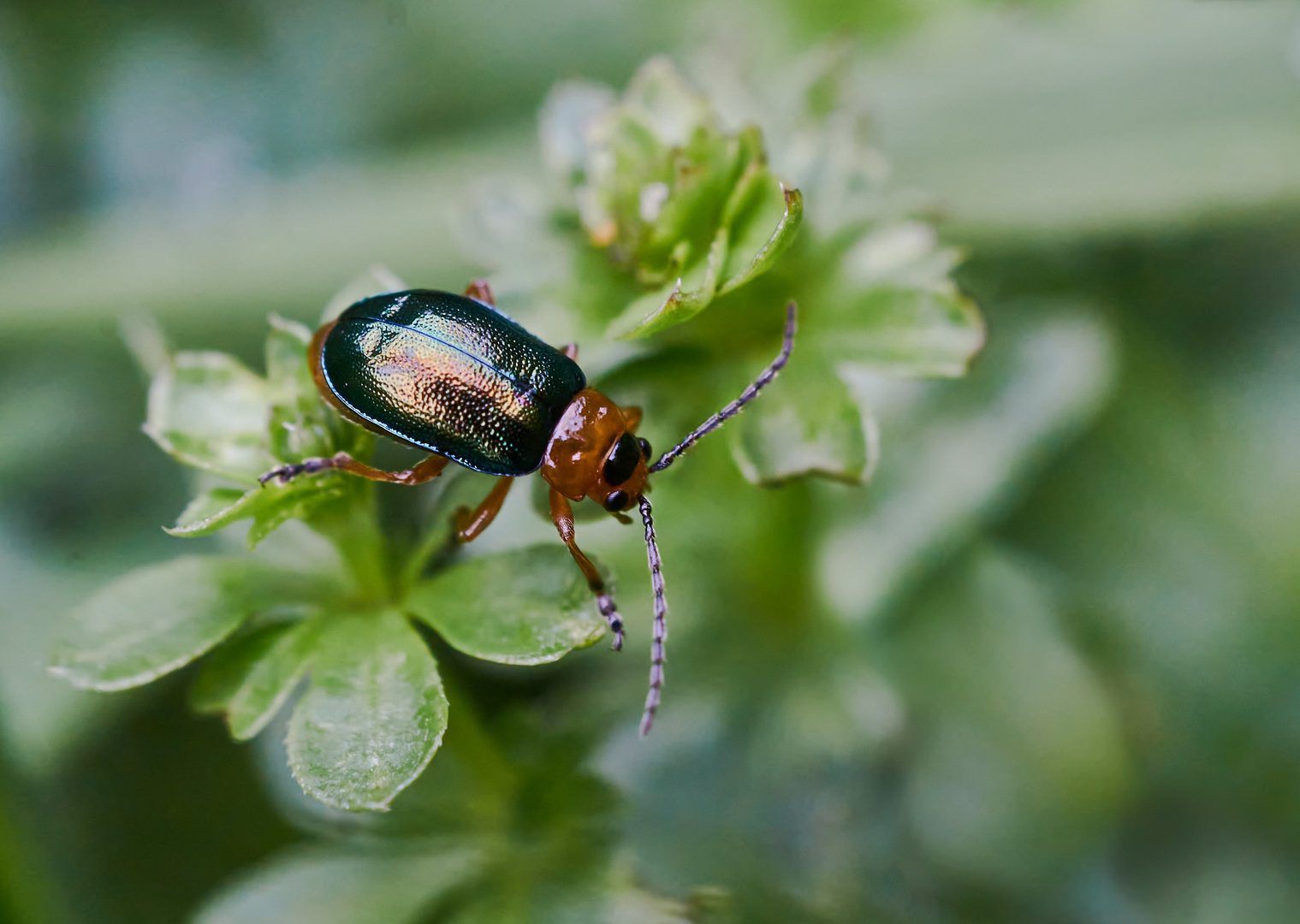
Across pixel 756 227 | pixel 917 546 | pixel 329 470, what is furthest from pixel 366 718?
pixel 917 546

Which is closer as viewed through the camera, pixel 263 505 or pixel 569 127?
pixel 263 505

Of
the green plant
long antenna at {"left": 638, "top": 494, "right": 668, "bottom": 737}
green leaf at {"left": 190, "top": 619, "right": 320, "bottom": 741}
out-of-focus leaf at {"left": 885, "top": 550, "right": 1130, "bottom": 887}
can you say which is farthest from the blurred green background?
green leaf at {"left": 190, "top": 619, "right": 320, "bottom": 741}

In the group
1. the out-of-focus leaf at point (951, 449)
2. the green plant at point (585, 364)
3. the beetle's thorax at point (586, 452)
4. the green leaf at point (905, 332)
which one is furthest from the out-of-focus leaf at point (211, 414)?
the out-of-focus leaf at point (951, 449)

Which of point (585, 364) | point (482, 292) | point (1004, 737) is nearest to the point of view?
point (482, 292)

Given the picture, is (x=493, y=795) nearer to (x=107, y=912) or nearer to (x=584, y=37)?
(x=107, y=912)

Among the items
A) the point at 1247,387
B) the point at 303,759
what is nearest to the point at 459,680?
the point at 303,759

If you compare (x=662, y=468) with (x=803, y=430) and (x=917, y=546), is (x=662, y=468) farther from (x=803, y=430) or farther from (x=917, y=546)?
(x=917, y=546)
